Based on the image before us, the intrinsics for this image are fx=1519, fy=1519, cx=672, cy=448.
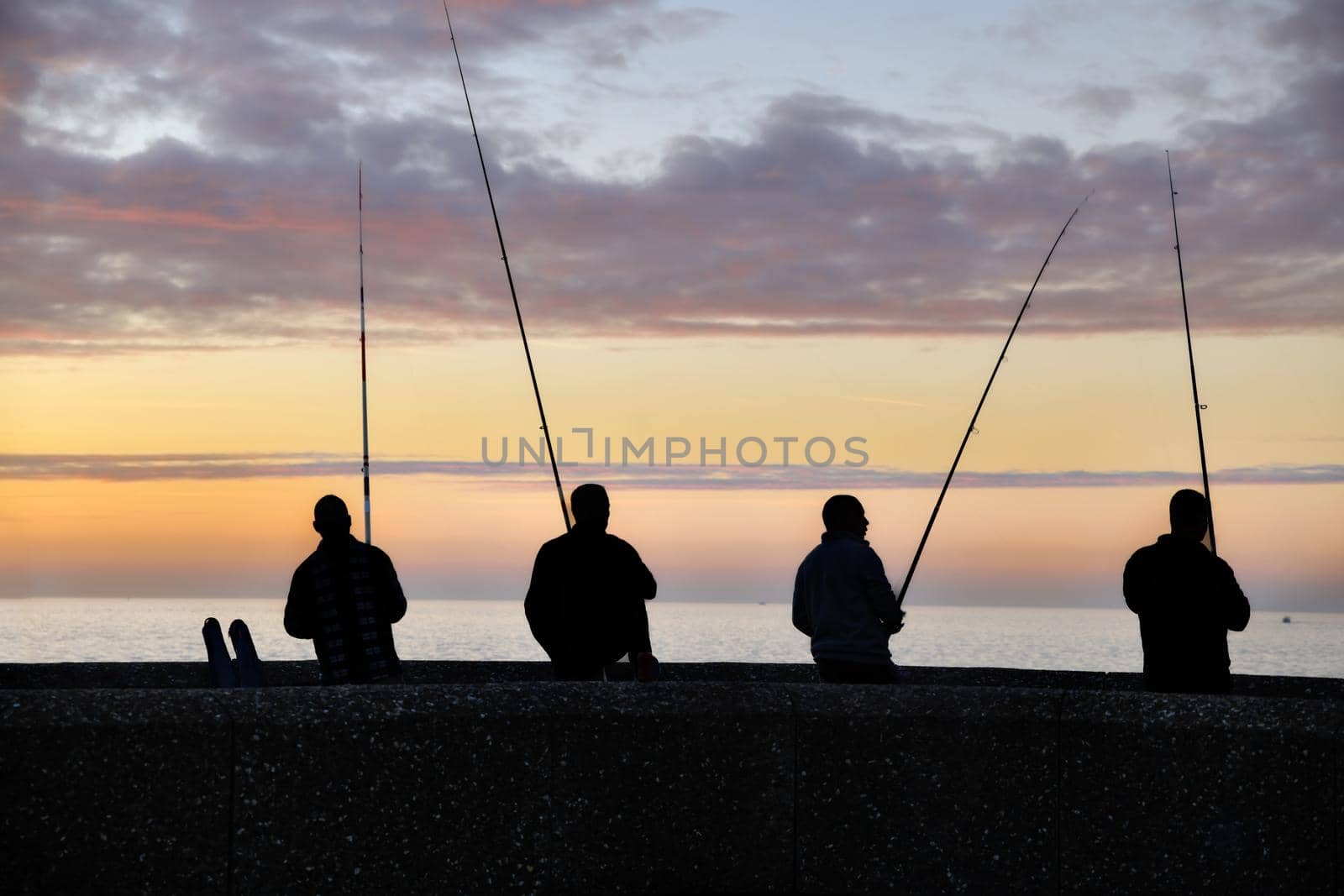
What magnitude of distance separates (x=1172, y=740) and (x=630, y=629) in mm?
2168

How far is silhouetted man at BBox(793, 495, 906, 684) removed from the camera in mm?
6152

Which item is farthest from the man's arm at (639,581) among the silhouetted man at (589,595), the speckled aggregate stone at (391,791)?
the speckled aggregate stone at (391,791)

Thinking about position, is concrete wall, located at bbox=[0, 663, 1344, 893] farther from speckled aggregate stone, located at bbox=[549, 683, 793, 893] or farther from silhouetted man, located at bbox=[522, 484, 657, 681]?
silhouetted man, located at bbox=[522, 484, 657, 681]

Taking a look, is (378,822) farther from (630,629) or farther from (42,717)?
(630,629)

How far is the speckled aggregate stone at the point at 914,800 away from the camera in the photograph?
16.7ft

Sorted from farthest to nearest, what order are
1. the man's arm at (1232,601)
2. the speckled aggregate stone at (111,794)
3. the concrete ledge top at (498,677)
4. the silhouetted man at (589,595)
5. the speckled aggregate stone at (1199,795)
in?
1. the concrete ledge top at (498,677)
2. the silhouetted man at (589,595)
3. the man's arm at (1232,601)
4. the speckled aggregate stone at (1199,795)
5. the speckled aggregate stone at (111,794)

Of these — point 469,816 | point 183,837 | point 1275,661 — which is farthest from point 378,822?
point 1275,661

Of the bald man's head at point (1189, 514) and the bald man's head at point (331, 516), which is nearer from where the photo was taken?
the bald man's head at point (1189, 514)

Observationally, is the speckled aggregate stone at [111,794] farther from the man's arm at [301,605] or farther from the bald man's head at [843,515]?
the bald man's head at [843,515]

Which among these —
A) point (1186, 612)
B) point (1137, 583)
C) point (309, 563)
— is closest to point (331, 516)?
point (309, 563)

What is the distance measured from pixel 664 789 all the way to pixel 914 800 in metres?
0.84

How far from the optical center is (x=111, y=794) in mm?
4605

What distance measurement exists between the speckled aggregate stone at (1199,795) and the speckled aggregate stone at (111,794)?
2.76m

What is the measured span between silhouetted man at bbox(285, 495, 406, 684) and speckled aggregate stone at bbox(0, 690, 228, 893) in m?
1.48
